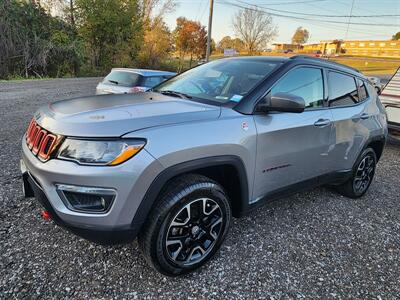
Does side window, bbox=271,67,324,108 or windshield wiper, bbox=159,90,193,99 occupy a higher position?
side window, bbox=271,67,324,108

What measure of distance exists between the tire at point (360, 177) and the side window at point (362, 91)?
0.67 meters

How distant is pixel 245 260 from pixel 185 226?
0.70 metres

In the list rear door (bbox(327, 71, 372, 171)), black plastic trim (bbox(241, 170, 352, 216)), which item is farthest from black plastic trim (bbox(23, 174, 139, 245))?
rear door (bbox(327, 71, 372, 171))

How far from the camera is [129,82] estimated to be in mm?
7578

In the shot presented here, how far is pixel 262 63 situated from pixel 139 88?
192 inches

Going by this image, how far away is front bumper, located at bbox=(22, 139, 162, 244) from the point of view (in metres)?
1.84

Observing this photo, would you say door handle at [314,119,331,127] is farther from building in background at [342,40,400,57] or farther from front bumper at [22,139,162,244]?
building in background at [342,40,400,57]

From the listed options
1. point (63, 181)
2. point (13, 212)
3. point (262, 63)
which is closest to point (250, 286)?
point (63, 181)

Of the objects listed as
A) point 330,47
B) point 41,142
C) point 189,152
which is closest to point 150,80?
point 41,142

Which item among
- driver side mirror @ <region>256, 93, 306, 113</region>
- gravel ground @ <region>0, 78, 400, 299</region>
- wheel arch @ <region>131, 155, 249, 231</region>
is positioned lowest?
gravel ground @ <region>0, 78, 400, 299</region>

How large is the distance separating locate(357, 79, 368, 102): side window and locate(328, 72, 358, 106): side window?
0.11m

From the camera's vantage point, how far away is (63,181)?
187cm

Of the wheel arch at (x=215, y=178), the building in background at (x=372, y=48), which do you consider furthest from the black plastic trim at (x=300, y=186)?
the building in background at (x=372, y=48)

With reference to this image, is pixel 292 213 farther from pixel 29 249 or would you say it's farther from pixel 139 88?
pixel 139 88
